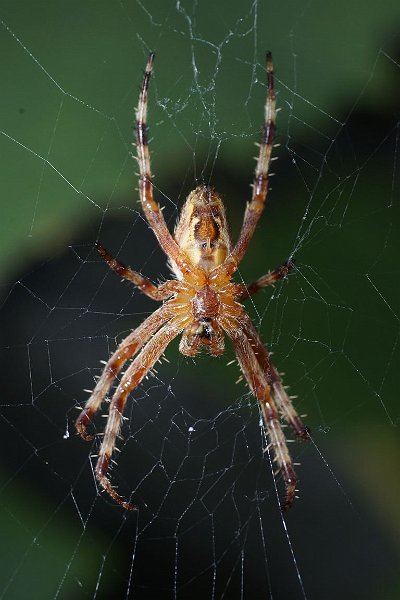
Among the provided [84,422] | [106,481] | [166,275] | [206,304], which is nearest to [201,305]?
[206,304]

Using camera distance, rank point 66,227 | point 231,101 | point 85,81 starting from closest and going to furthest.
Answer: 1. point 66,227
2. point 85,81
3. point 231,101

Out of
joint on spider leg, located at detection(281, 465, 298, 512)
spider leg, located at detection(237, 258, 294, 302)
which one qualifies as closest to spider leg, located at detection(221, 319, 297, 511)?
joint on spider leg, located at detection(281, 465, 298, 512)

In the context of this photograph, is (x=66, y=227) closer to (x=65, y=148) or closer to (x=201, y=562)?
(x=65, y=148)

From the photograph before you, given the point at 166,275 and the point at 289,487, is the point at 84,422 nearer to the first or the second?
the point at 166,275

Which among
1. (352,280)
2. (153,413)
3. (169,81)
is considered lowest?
(153,413)

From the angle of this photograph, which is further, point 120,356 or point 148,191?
point 120,356

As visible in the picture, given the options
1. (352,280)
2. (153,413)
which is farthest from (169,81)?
(153,413)
